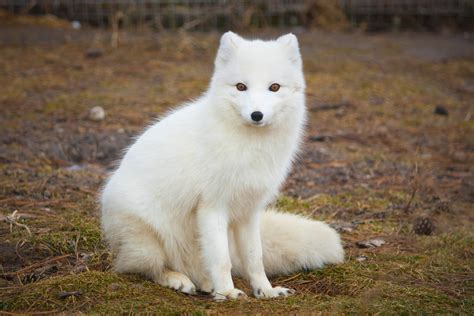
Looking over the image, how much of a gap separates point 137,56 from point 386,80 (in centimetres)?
349

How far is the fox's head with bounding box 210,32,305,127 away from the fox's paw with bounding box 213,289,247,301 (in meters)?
0.86

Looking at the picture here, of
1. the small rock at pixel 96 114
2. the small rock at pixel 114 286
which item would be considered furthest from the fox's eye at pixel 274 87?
the small rock at pixel 96 114

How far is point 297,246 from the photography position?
3678 millimetres

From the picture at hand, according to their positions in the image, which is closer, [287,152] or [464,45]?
[287,152]

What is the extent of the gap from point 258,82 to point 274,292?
1097 mm

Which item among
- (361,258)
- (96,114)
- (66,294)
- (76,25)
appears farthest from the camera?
(76,25)

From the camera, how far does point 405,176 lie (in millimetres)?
5555

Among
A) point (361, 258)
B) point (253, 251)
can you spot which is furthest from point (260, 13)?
point (253, 251)

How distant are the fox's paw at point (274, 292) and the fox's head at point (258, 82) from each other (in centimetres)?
87

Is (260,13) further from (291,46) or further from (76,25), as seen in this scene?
(291,46)

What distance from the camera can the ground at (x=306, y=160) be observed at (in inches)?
127

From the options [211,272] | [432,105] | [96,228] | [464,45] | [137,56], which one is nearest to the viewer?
[211,272]

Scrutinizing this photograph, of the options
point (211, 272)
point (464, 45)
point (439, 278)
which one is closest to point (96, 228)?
point (211, 272)

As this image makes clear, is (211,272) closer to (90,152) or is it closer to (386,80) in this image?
(90,152)
